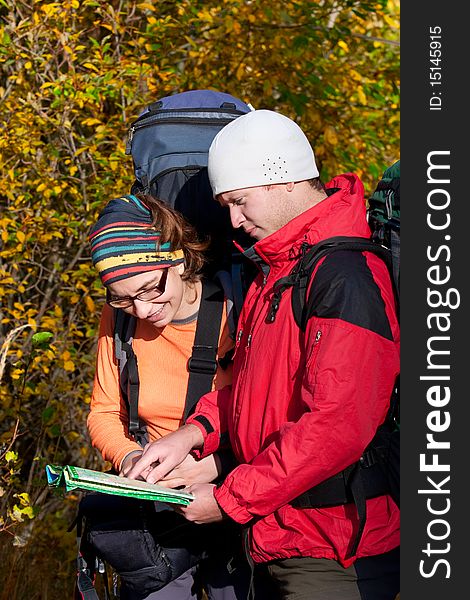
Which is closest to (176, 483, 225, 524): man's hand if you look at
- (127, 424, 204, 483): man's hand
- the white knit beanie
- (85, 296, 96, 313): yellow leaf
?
(127, 424, 204, 483): man's hand

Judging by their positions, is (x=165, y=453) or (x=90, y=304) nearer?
(x=165, y=453)

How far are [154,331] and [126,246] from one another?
1.08ft

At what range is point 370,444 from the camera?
237 centimetres

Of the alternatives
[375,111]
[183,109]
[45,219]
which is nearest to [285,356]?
[183,109]

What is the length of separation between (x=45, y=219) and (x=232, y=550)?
2.54 meters

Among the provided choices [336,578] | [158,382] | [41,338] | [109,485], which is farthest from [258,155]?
[41,338]

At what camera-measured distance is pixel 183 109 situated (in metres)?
3.02

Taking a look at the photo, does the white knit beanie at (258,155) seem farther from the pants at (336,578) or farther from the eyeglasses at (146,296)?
the pants at (336,578)

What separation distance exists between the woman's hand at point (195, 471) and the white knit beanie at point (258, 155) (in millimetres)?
770

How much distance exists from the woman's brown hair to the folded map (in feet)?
2.25

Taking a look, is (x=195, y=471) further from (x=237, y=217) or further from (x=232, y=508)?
(x=237, y=217)

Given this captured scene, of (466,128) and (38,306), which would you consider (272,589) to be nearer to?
(466,128)

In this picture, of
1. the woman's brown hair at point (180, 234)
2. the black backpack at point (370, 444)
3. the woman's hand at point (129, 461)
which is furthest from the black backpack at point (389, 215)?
the woman's hand at point (129, 461)

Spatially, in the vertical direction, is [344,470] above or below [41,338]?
below
